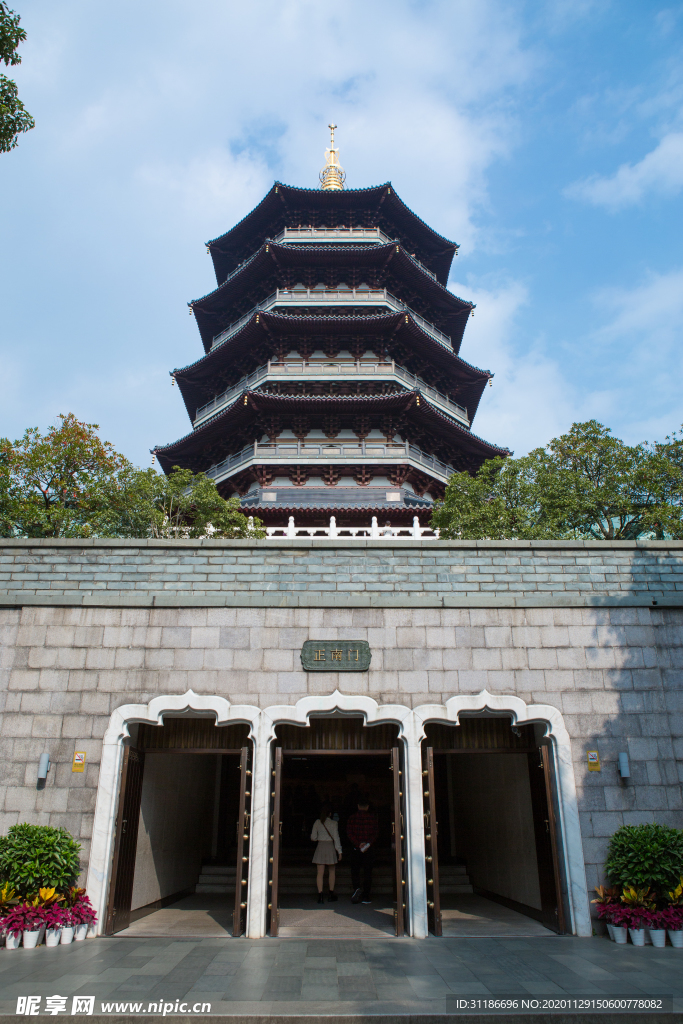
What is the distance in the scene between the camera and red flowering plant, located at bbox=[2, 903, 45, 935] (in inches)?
245

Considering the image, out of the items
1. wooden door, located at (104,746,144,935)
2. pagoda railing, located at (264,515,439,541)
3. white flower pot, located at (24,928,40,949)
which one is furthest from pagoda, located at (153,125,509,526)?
white flower pot, located at (24,928,40,949)

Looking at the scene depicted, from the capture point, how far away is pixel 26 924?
246 inches

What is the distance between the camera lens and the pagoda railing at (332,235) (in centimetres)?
2688

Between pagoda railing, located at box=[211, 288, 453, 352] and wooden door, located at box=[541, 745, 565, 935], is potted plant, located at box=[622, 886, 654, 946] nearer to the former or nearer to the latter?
wooden door, located at box=[541, 745, 565, 935]

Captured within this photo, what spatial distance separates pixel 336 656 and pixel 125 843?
330cm

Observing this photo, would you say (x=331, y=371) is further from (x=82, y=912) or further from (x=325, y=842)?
(x=82, y=912)

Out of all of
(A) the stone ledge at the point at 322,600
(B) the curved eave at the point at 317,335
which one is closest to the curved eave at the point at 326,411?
(B) the curved eave at the point at 317,335

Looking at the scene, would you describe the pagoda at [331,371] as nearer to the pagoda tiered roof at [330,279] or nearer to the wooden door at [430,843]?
the pagoda tiered roof at [330,279]

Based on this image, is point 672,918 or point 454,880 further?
→ point 454,880

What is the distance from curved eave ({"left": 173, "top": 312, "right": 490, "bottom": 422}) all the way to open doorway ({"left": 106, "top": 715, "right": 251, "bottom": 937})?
1716 centimetres

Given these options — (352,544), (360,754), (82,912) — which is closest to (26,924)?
(82,912)

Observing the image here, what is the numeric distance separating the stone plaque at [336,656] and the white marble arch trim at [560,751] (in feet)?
2.94

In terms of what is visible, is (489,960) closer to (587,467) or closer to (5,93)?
(5,93)

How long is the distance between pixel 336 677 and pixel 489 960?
Result: 313 cm
